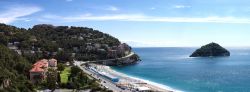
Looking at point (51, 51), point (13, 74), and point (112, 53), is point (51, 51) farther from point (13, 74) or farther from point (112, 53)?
point (13, 74)

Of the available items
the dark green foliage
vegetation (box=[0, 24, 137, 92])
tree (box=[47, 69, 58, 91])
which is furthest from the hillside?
tree (box=[47, 69, 58, 91])

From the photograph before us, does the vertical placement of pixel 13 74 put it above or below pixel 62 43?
below

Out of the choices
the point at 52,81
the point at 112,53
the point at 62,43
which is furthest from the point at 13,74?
the point at 62,43

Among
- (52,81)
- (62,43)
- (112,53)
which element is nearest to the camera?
(52,81)

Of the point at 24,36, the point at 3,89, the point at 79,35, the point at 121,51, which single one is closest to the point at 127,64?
the point at 121,51

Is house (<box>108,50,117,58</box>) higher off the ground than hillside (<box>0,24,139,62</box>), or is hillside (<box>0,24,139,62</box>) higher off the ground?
hillside (<box>0,24,139,62</box>)

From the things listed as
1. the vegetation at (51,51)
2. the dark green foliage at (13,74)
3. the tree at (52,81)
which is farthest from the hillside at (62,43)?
the tree at (52,81)

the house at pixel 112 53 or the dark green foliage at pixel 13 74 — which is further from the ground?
the dark green foliage at pixel 13 74

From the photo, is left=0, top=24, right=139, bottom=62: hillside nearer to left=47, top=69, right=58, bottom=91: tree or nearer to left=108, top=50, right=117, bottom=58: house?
left=108, top=50, right=117, bottom=58: house

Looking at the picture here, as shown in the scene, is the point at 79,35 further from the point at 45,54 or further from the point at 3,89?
the point at 3,89

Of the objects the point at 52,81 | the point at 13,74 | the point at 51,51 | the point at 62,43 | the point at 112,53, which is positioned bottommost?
the point at 112,53

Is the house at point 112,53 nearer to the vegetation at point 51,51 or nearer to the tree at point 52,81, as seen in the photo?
the vegetation at point 51,51
